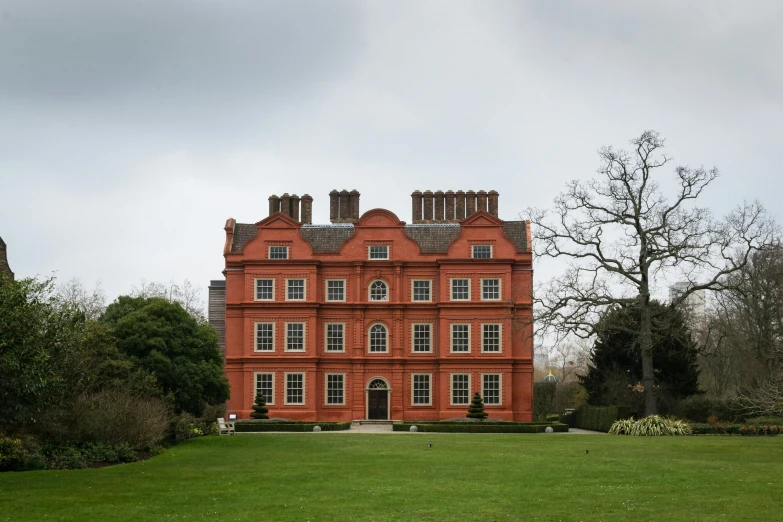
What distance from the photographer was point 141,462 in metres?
24.4

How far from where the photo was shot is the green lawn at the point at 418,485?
1552 cm

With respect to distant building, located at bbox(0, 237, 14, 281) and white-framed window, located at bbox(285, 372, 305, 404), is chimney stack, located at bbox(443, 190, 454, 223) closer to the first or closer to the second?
white-framed window, located at bbox(285, 372, 305, 404)

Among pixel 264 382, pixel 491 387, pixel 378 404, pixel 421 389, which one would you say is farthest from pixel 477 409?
pixel 264 382

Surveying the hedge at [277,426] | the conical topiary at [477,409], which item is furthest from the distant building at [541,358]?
the hedge at [277,426]

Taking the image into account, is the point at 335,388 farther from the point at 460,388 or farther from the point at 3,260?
the point at 3,260

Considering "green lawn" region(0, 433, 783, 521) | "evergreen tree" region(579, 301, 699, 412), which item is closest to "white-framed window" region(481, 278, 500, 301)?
"evergreen tree" region(579, 301, 699, 412)

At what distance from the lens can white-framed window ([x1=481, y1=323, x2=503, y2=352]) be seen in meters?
50.7

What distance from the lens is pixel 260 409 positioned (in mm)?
46812

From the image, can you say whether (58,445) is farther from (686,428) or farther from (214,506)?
(686,428)

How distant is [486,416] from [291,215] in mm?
17195

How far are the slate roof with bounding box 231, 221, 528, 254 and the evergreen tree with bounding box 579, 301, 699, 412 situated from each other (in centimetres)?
780

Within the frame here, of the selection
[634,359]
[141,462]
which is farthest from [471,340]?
[141,462]

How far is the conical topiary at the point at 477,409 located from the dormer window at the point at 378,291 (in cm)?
843

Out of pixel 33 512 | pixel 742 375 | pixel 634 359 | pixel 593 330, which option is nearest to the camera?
pixel 33 512
